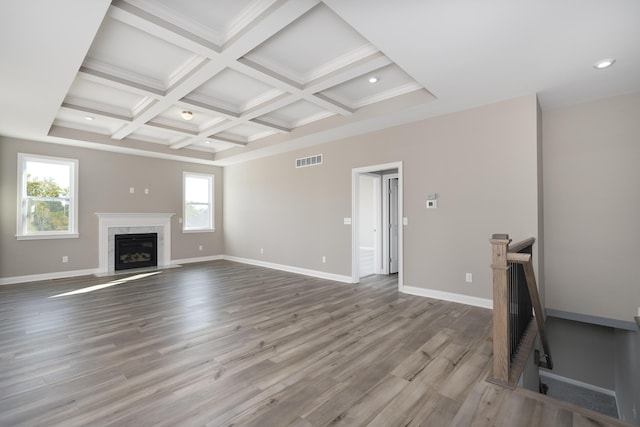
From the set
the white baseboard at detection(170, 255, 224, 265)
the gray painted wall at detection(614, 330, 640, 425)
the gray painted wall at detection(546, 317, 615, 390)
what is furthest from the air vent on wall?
the gray painted wall at detection(614, 330, 640, 425)

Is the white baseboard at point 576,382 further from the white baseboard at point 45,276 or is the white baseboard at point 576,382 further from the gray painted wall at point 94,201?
the white baseboard at point 45,276

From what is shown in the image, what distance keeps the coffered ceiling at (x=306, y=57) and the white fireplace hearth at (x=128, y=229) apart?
2.22 meters

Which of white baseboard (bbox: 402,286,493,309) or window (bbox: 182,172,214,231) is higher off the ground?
window (bbox: 182,172,214,231)

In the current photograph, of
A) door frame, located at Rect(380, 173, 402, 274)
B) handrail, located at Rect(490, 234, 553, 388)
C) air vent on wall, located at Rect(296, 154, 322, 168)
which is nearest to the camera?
handrail, located at Rect(490, 234, 553, 388)

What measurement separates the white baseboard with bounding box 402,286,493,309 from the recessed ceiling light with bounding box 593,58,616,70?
2.89 meters

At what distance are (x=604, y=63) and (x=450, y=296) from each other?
10.4 feet

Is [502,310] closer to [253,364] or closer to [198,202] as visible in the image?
[253,364]

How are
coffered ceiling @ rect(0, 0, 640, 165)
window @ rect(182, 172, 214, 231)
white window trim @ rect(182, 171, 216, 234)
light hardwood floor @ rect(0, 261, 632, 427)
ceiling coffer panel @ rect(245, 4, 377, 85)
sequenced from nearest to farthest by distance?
light hardwood floor @ rect(0, 261, 632, 427)
coffered ceiling @ rect(0, 0, 640, 165)
ceiling coffer panel @ rect(245, 4, 377, 85)
white window trim @ rect(182, 171, 216, 234)
window @ rect(182, 172, 214, 231)

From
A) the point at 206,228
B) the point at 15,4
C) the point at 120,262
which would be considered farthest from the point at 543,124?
the point at 120,262

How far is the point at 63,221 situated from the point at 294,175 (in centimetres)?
486

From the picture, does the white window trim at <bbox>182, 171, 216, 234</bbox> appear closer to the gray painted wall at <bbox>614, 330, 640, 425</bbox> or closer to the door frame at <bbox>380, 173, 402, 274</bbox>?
the door frame at <bbox>380, 173, 402, 274</bbox>

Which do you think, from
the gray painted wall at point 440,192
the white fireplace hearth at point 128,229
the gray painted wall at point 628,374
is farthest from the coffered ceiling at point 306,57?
the gray painted wall at point 628,374

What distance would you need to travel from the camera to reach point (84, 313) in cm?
383

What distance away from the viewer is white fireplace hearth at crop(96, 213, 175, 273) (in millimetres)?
6633
